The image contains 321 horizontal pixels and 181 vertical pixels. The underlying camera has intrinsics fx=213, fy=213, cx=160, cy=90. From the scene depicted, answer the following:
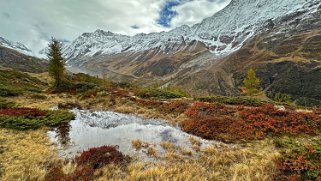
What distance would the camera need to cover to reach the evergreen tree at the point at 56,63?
142ft

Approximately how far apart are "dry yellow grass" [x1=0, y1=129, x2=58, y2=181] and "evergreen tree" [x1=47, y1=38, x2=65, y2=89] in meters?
28.2

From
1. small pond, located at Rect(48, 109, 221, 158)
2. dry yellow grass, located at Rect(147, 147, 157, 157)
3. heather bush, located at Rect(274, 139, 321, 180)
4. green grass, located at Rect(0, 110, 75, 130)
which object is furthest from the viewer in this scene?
green grass, located at Rect(0, 110, 75, 130)

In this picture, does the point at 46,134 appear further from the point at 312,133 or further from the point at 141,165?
the point at 312,133

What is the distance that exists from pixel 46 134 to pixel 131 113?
10544mm

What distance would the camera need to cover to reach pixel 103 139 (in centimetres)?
1633

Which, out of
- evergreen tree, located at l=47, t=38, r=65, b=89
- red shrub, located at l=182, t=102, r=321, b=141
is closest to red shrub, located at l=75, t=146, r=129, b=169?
red shrub, located at l=182, t=102, r=321, b=141

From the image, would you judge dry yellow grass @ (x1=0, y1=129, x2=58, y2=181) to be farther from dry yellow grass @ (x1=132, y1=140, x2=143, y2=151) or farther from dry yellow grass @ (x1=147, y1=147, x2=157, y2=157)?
dry yellow grass @ (x1=147, y1=147, x2=157, y2=157)

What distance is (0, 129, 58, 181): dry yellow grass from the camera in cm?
1052

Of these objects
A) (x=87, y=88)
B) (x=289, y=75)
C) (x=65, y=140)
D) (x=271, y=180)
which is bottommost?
(x=271, y=180)

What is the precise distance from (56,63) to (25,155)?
3508 centimetres

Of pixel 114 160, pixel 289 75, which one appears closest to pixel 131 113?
pixel 114 160

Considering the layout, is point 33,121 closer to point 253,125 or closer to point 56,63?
point 253,125

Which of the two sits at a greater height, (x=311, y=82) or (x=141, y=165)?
(x=311, y=82)

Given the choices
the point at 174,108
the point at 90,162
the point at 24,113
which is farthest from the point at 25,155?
the point at 174,108
